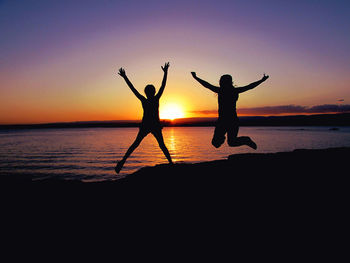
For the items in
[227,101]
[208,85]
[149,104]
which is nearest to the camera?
[227,101]

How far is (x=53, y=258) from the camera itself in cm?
375

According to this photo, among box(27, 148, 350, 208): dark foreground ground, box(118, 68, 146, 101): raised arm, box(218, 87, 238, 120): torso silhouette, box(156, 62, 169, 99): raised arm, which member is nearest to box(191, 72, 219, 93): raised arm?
box(218, 87, 238, 120): torso silhouette

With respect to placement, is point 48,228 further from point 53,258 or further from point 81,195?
point 81,195

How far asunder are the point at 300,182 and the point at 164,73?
17.7 ft

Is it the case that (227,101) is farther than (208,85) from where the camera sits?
No

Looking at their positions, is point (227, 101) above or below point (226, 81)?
below

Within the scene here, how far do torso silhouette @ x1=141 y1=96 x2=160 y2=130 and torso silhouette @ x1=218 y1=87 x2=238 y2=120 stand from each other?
2.06 meters

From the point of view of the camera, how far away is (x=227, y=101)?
6930mm

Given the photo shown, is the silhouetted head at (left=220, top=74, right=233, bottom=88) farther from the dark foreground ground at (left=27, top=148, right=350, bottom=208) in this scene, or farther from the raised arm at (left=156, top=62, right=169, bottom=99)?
the dark foreground ground at (left=27, top=148, right=350, bottom=208)

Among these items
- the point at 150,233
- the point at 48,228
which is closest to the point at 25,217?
the point at 48,228

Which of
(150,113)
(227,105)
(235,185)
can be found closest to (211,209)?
(235,185)

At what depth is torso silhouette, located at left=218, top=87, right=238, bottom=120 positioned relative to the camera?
22.8ft

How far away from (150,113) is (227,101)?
2.49m

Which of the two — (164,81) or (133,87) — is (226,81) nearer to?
(164,81)
